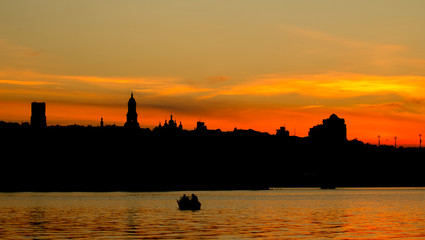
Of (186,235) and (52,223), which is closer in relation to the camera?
(186,235)

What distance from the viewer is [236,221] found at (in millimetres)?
97000

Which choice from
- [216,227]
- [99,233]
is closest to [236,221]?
[216,227]

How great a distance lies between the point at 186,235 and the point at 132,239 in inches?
271

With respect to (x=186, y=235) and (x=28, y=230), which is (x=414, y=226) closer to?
(x=186, y=235)

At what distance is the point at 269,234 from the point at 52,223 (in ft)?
107

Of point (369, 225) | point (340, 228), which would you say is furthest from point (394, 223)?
point (340, 228)

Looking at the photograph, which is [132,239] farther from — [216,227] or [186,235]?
[216,227]

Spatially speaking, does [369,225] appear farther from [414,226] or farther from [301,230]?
[301,230]

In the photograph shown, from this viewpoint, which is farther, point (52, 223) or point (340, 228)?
point (52, 223)

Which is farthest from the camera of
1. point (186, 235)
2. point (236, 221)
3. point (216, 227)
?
point (236, 221)

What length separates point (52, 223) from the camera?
92.8 m

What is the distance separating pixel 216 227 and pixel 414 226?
25.1 m

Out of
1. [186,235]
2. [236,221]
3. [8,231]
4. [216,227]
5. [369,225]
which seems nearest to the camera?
[186,235]

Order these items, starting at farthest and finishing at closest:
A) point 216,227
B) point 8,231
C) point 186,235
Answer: point 216,227 < point 8,231 < point 186,235
